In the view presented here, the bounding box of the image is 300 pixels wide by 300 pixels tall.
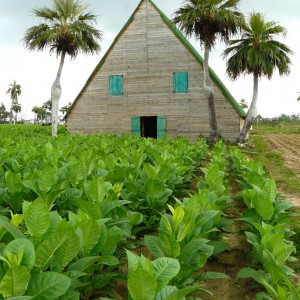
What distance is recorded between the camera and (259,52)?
2039cm

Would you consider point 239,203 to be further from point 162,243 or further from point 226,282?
point 162,243

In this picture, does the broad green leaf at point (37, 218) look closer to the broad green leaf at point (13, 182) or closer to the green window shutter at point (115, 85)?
the broad green leaf at point (13, 182)

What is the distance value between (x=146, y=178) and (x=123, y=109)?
1815 cm

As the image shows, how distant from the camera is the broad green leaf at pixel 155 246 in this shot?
257cm

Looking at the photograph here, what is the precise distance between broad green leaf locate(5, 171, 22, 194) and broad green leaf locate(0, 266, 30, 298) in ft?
7.68

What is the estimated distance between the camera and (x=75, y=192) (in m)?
3.64

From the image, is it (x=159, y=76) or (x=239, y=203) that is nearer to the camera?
(x=239, y=203)

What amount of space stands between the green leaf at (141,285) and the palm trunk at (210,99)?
18998 millimetres

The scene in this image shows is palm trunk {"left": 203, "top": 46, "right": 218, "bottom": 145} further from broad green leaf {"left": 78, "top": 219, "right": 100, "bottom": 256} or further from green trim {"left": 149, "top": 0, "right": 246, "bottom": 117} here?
broad green leaf {"left": 78, "top": 219, "right": 100, "bottom": 256}

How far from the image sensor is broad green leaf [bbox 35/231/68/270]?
190cm

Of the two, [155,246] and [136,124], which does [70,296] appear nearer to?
[155,246]

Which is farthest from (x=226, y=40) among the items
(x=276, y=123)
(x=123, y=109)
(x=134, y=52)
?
(x=276, y=123)

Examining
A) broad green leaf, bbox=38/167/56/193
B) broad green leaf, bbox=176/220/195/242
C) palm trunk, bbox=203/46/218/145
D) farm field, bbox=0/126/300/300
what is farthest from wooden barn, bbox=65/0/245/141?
broad green leaf, bbox=176/220/195/242

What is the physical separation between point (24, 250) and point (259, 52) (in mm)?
20702
